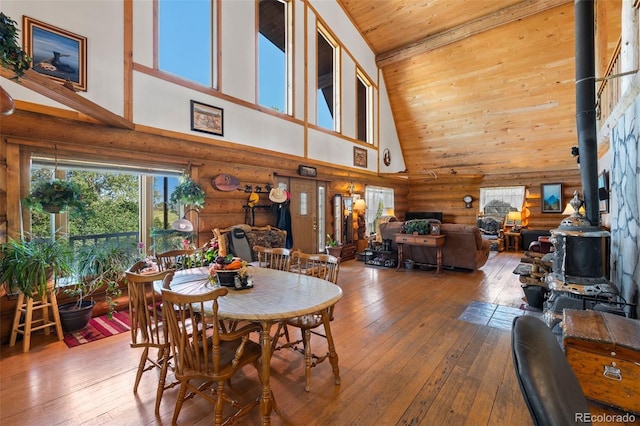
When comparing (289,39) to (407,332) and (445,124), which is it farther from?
(407,332)

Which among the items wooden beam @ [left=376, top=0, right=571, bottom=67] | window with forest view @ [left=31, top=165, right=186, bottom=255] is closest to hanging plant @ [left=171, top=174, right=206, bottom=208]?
window with forest view @ [left=31, top=165, right=186, bottom=255]

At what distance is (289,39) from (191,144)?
309cm

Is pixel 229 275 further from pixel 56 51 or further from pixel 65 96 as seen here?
pixel 56 51

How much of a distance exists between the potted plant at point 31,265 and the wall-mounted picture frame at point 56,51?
169 centimetres

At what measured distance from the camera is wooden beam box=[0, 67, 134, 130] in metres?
2.10

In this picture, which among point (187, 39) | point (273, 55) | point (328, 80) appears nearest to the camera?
point (187, 39)

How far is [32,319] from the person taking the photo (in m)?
2.98

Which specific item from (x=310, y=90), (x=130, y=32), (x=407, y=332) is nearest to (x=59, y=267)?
(x=130, y=32)

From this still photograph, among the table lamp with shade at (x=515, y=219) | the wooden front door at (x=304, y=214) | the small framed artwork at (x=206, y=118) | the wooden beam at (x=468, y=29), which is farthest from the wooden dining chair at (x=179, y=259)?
the table lamp with shade at (x=515, y=219)

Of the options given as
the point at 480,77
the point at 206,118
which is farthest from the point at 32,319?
the point at 480,77

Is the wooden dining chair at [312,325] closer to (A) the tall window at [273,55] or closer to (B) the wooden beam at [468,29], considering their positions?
(A) the tall window at [273,55]

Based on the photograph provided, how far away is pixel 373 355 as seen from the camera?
8.46 feet

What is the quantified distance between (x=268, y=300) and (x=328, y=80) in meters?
6.40

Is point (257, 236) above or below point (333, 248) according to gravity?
above
